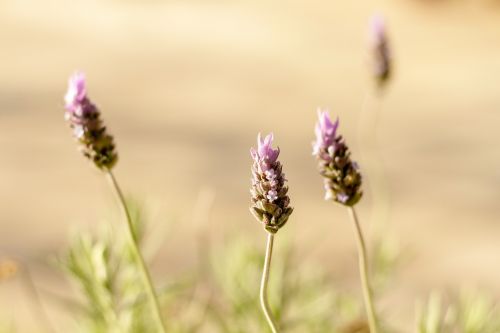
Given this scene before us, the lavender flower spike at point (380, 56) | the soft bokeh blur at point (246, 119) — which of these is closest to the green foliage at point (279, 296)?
the soft bokeh blur at point (246, 119)

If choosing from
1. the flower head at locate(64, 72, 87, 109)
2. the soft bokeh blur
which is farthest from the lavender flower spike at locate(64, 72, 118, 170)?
the soft bokeh blur

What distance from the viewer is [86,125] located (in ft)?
3.87

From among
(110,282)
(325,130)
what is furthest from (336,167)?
(110,282)

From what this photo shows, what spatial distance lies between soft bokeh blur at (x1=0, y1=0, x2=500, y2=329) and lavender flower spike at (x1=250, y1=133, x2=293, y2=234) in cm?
95

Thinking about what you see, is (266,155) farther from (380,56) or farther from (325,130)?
(380,56)

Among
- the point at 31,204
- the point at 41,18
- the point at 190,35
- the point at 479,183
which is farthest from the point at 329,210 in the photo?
the point at 41,18

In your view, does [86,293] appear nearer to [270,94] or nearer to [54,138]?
[54,138]

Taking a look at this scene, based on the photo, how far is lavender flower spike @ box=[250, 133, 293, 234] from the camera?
100 cm

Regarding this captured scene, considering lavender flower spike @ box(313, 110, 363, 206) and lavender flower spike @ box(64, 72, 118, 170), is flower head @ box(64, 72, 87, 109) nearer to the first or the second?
lavender flower spike @ box(64, 72, 118, 170)

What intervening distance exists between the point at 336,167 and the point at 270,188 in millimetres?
114

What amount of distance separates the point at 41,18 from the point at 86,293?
5.51 metres

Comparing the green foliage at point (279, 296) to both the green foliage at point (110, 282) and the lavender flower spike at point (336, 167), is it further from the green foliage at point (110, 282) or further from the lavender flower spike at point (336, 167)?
the lavender flower spike at point (336, 167)

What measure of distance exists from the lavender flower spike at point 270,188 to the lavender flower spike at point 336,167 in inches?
3.5

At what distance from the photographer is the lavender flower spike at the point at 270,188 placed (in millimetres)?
999
